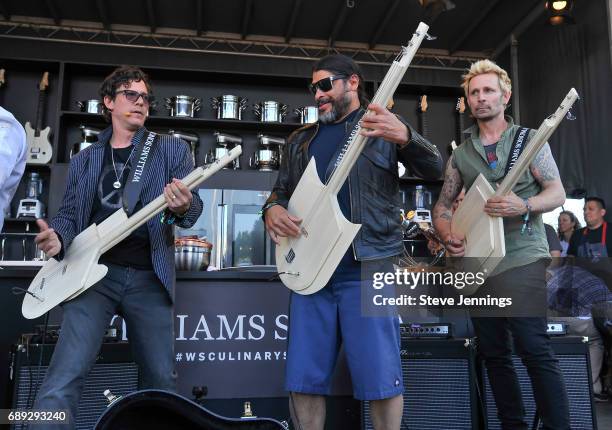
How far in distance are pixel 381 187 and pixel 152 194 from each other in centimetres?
94

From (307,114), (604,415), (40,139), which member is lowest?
(604,415)

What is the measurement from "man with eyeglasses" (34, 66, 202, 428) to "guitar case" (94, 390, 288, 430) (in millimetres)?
856

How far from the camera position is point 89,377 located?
2695 mm

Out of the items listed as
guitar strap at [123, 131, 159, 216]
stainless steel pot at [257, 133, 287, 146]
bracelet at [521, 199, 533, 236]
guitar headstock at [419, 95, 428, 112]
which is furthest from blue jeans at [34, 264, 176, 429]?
guitar headstock at [419, 95, 428, 112]

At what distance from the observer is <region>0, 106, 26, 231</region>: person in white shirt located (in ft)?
6.81

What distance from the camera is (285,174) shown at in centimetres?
253

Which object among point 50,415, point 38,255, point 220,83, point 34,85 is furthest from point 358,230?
point 34,85

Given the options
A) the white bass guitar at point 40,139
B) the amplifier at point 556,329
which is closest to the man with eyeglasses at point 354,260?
the amplifier at point 556,329

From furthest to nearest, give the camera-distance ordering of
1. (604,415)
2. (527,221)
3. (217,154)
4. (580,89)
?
(217,154), (580,89), (604,415), (527,221)

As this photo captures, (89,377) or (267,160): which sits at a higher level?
(267,160)

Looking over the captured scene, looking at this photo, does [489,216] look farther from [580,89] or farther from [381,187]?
[580,89]

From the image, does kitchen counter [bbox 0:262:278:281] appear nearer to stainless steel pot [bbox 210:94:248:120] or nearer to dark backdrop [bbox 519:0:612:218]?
stainless steel pot [bbox 210:94:248:120]

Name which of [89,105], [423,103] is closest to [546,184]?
[423,103]

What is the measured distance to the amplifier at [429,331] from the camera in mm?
2963
